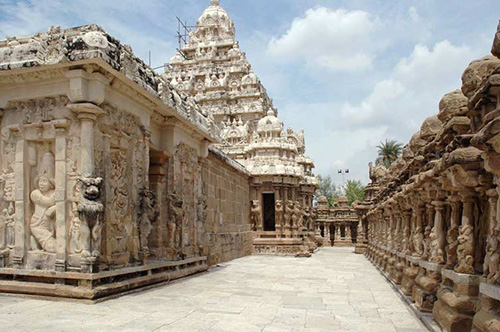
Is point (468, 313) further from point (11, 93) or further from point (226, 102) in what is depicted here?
point (226, 102)

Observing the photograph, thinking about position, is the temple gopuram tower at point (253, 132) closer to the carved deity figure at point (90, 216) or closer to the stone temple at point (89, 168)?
the stone temple at point (89, 168)

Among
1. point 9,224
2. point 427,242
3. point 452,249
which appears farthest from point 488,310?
point 9,224

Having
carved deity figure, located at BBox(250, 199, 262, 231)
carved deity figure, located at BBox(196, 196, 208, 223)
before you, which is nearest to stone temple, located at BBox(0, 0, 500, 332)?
carved deity figure, located at BBox(196, 196, 208, 223)

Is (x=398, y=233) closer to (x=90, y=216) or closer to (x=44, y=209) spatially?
(x=90, y=216)

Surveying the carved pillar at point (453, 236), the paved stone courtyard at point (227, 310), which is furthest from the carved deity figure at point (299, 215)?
the carved pillar at point (453, 236)

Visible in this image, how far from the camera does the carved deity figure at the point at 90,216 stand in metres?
6.27

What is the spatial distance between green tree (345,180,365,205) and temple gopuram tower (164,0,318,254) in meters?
23.9

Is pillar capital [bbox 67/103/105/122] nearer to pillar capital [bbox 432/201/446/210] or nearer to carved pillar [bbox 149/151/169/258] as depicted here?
carved pillar [bbox 149/151/169/258]

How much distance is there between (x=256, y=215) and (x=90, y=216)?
521 inches

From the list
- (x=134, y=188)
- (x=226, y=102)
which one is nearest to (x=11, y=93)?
(x=134, y=188)

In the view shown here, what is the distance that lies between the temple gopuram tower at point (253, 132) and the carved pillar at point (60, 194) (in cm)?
978

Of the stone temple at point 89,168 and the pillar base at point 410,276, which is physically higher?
the stone temple at point 89,168

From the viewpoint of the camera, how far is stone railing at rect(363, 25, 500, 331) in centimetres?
381

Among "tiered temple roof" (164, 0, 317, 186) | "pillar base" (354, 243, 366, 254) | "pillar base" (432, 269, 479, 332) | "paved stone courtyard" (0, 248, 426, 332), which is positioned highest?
"tiered temple roof" (164, 0, 317, 186)
